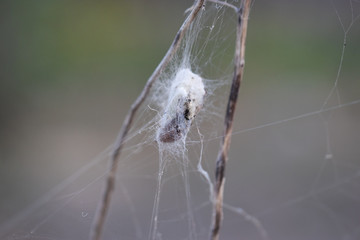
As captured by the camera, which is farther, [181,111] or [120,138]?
[181,111]

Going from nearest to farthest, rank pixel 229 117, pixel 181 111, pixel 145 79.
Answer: pixel 229 117 < pixel 181 111 < pixel 145 79

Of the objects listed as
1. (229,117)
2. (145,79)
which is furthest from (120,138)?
(145,79)

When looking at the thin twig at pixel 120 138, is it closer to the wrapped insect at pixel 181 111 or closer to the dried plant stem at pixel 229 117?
the dried plant stem at pixel 229 117

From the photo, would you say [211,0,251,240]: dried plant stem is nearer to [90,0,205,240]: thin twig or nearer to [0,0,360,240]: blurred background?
[90,0,205,240]: thin twig

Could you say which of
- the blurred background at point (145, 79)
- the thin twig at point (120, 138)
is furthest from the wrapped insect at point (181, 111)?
the blurred background at point (145, 79)

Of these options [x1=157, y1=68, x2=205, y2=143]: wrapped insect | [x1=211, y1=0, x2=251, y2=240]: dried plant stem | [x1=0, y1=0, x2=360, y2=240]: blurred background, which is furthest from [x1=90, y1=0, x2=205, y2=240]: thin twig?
[x1=0, y1=0, x2=360, y2=240]: blurred background

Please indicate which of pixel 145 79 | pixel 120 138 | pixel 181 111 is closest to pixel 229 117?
pixel 120 138

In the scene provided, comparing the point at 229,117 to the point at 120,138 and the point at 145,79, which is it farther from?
the point at 145,79

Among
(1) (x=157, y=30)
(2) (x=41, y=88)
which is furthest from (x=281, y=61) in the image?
(2) (x=41, y=88)

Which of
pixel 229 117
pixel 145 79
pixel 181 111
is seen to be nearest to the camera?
pixel 229 117
